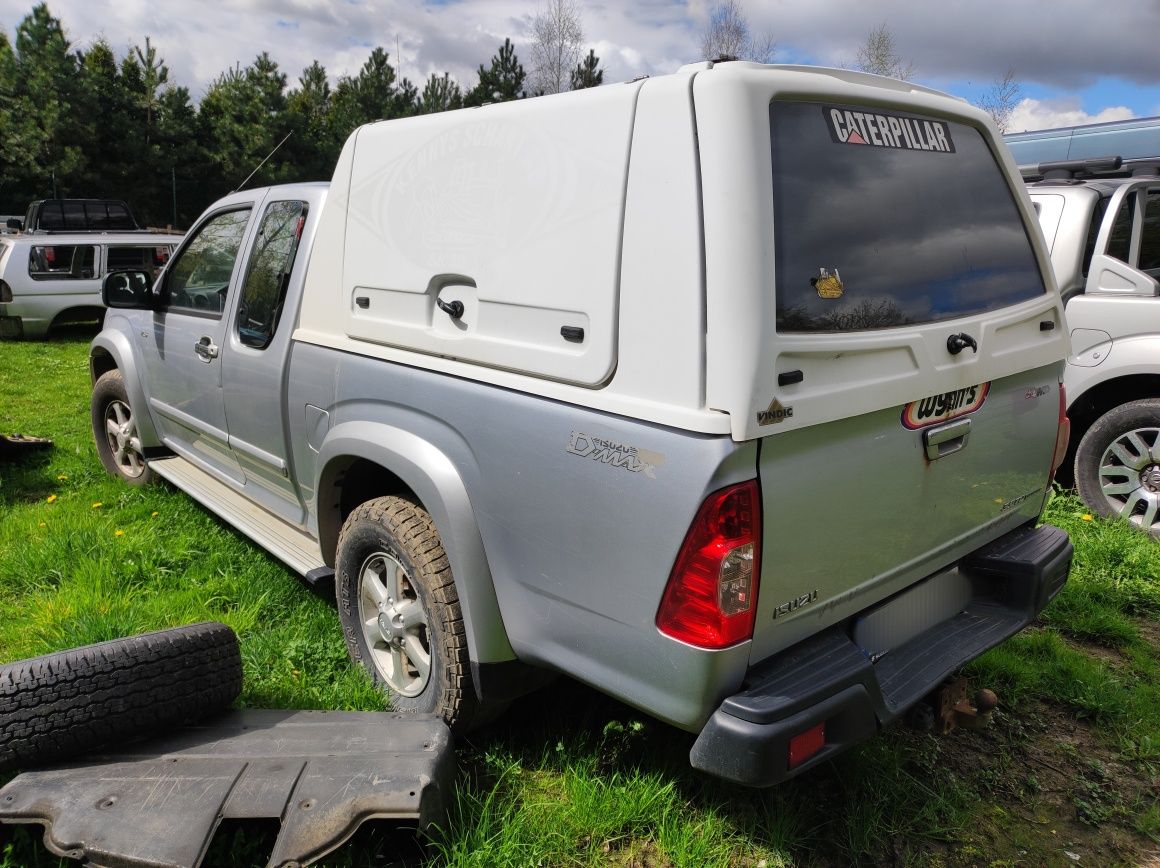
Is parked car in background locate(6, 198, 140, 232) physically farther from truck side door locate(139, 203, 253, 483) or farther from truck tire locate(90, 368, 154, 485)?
truck side door locate(139, 203, 253, 483)

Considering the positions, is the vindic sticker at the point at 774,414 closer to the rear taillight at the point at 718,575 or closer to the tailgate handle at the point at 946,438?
the rear taillight at the point at 718,575

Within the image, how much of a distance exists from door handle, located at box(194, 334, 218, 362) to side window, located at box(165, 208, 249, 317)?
0.42ft

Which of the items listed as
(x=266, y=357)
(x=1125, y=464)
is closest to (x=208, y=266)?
(x=266, y=357)

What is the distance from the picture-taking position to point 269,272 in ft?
11.6

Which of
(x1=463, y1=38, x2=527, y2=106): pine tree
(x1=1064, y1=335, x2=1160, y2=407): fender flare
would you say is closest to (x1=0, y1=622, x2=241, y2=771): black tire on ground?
(x1=1064, y1=335, x2=1160, y2=407): fender flare

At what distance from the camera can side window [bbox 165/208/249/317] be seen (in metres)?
3.94

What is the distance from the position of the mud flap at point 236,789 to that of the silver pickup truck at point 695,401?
271 millimetres

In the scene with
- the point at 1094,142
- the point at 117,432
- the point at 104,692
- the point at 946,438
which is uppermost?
the point at 1094,142

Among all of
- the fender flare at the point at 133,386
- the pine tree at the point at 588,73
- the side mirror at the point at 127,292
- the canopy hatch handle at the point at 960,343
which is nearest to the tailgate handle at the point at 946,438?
the canopy hatch handle at the point at 960,343

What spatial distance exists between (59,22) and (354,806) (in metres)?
30.3

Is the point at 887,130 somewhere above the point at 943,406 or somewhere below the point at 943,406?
above

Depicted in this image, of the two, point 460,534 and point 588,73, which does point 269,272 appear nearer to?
point 460,534

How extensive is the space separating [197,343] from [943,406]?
10.7 feet

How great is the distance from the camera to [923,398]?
7.31 ft
